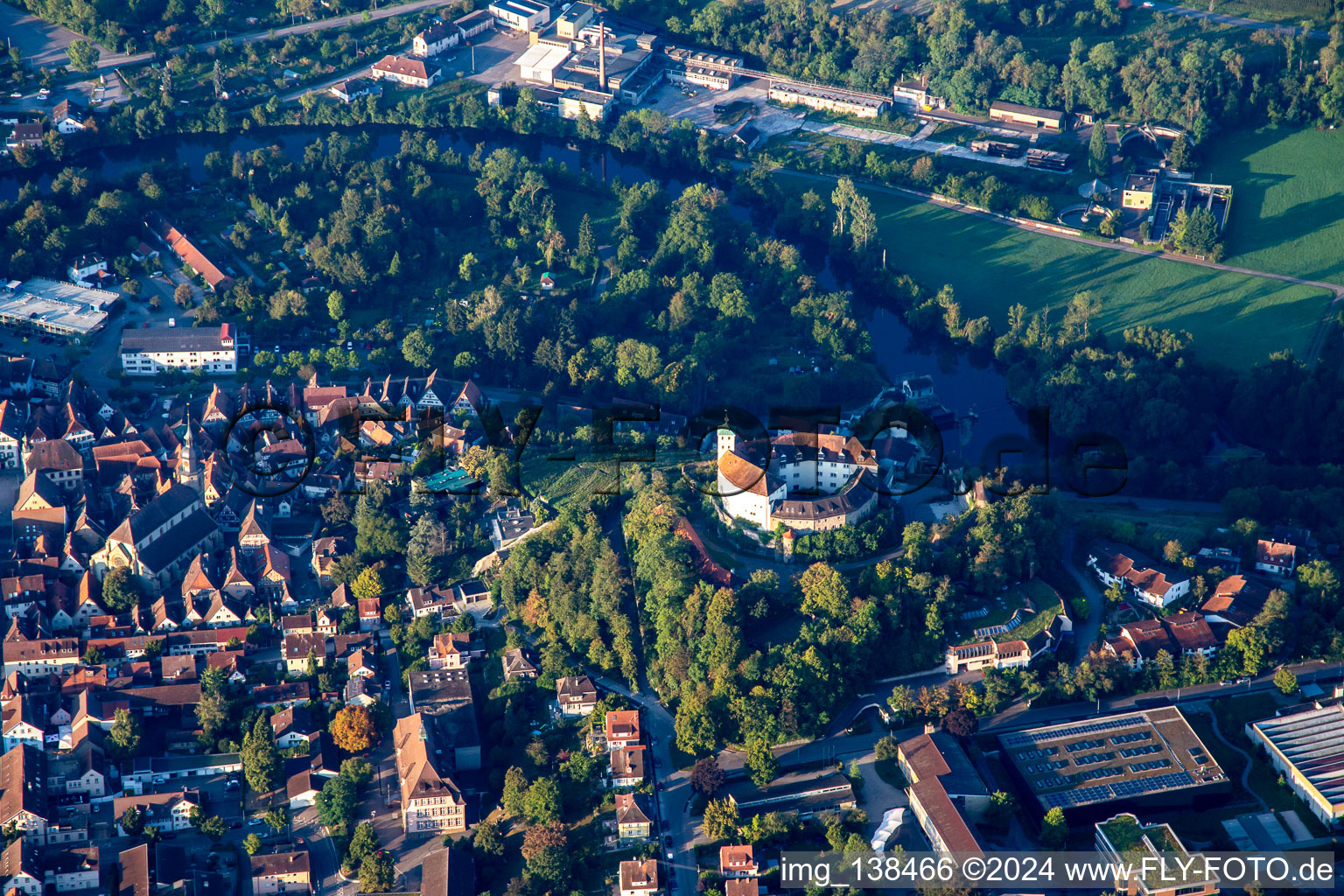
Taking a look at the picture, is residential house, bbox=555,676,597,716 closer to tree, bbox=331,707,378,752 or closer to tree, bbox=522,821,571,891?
tree, bbox=522,821,571,891

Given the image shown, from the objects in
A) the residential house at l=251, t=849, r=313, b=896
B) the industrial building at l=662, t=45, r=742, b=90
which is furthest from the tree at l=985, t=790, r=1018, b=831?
the industrial building at l=662, t=45, r=742, b=90

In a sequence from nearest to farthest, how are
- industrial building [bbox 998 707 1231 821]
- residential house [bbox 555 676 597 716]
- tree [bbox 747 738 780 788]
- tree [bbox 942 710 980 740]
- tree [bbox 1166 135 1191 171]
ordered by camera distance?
1. industrial building [bbox 998 707 1231 821]
2. tree [bbox 747 738 780 788]
3. tree [bbox 942 710 980 740]
4. residential house [bbox 555 676 597 716]
5. tree [bbox 1166 135 1191 171]

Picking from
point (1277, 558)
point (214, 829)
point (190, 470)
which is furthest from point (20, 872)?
point (1277, 558)

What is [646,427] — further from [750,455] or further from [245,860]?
[245,860]

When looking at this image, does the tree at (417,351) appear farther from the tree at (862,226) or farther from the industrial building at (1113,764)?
the industrial building at (1113,764)

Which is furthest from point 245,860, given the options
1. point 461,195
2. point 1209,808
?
point 461,195

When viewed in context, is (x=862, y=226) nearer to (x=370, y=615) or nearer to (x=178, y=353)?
(x=178, y=353)
